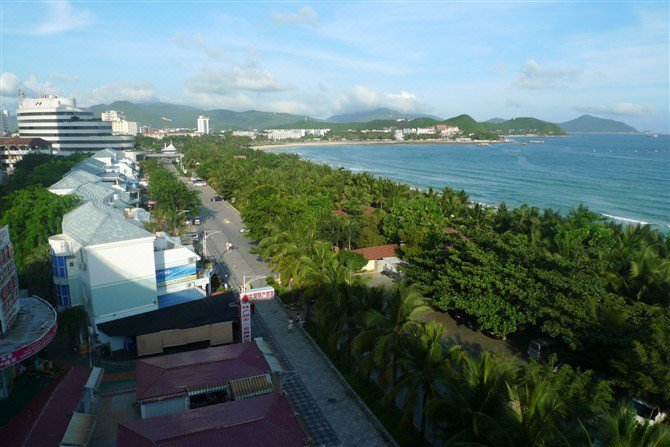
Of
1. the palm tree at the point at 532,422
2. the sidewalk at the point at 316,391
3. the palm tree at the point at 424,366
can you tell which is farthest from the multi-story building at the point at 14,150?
the palm tree at the point at 532,422

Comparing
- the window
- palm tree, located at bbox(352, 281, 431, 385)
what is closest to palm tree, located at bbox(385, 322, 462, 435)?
palm tree, located at bbox(352, 281, 431, 385)

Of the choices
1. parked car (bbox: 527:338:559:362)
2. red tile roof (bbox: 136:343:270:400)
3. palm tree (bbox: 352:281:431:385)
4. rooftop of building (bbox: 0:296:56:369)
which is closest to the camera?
palm tree (bbox: 352:281:431:385)

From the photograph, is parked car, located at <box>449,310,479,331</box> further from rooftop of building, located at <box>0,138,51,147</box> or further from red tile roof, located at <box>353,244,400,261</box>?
rooftop of building, located at <box>0,138,51,147</box>

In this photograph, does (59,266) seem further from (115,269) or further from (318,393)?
(318,393)

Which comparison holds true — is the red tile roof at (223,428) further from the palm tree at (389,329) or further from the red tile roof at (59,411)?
the palm tree at (389,329)

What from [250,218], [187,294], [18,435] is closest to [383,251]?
[250,218]

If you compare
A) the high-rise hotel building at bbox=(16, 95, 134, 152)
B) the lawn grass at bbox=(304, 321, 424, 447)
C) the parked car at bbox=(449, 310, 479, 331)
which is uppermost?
the high-rise hotel building at bbox=(16, 95, 134, 152)
